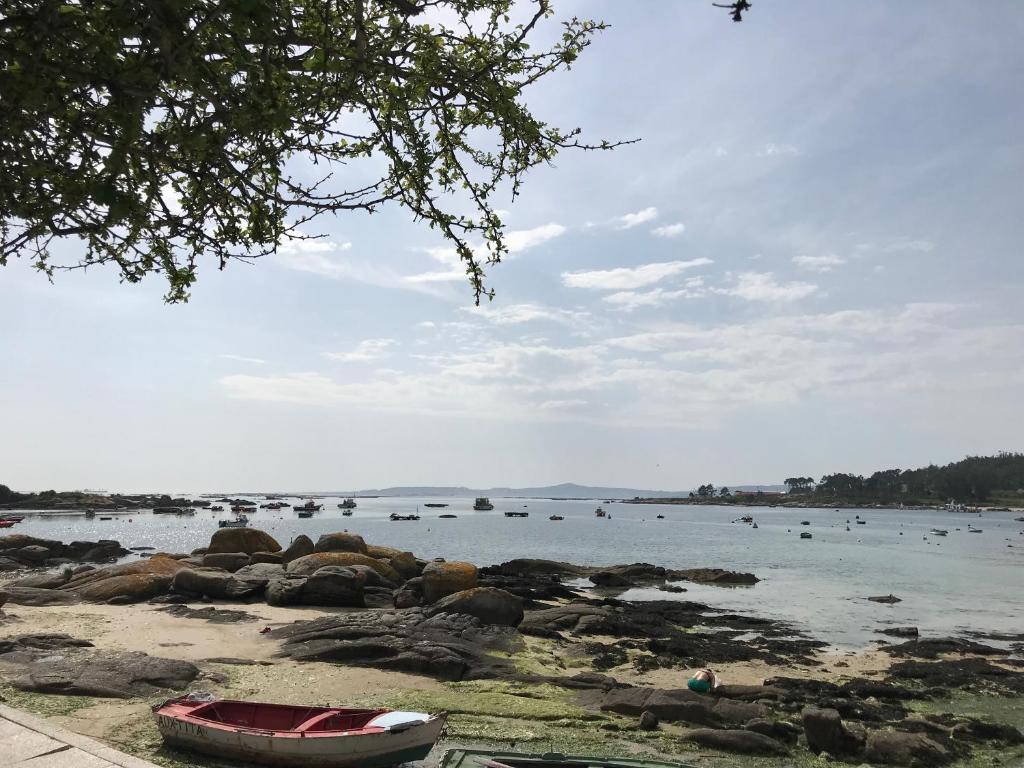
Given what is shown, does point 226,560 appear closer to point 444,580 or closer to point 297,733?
point 444,580

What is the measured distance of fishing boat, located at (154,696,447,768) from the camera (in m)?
10.8

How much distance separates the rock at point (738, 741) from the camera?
45.3 ft

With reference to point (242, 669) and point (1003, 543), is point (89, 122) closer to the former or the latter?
point (242, 669)

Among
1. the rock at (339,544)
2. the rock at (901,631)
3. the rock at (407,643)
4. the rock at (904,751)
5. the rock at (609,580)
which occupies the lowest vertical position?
the rock at (609,580)

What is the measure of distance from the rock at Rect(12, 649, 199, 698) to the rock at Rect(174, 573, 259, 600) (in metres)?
10.6

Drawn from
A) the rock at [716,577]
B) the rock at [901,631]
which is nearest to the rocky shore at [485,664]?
the rock at [901,631]

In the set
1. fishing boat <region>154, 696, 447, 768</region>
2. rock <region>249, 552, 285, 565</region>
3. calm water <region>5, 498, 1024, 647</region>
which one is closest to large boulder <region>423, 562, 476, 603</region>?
rock <region>249, 552, 285, 565</region>

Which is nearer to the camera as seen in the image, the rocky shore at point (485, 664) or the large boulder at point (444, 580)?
the rocky shore at point (485, 664)

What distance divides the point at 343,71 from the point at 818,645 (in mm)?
28014

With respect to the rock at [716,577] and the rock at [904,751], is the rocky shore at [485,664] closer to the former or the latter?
the rock at [904,751]

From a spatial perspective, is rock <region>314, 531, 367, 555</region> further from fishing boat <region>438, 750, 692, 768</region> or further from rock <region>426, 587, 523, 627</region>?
fishing boat <region>438, 750, 692, 768</region>

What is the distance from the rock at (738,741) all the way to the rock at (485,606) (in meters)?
11.3

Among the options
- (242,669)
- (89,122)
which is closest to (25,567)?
(242,669)

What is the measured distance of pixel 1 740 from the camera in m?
7.13
